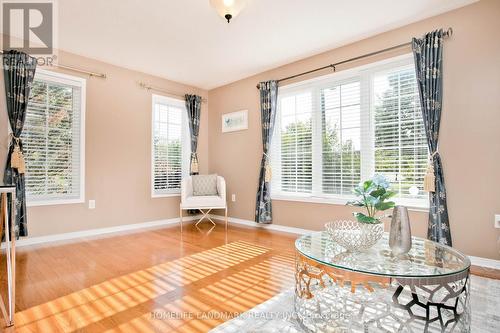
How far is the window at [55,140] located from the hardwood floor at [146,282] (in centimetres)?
72

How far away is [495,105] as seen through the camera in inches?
99.9

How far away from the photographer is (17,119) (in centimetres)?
325

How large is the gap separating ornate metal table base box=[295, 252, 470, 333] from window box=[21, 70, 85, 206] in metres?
3.49

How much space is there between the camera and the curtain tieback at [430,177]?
9.00ft

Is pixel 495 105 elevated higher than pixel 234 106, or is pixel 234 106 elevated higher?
pixel 234 106

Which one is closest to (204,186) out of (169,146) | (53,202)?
(169,146)

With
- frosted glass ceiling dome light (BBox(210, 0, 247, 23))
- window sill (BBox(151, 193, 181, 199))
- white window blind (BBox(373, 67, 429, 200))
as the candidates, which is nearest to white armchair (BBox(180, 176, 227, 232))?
window sill (BBox(151, 193, 181, 199))

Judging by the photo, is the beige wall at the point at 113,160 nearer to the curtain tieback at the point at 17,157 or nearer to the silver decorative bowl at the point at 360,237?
the curtain tieback at the point at 17,157

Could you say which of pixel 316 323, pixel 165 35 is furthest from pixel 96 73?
pixel 316 323

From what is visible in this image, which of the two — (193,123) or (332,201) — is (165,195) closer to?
(193,123)

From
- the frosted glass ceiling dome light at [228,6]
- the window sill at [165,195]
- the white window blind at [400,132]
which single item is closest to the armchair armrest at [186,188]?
the window sill at [165,195]

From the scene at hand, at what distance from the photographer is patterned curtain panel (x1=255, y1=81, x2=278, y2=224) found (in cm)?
425

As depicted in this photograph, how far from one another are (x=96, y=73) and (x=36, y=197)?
1885 mm

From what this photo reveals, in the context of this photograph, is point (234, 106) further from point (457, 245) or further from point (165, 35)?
point (457, 245)
